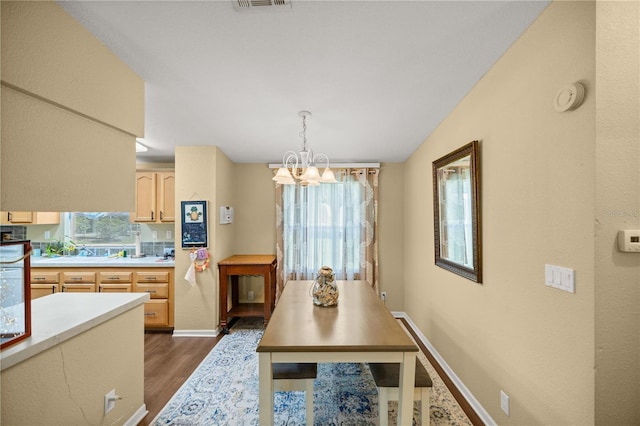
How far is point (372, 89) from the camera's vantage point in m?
2.03

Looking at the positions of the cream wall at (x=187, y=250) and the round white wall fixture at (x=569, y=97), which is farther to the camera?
the cream wall at (x=187, y=250)

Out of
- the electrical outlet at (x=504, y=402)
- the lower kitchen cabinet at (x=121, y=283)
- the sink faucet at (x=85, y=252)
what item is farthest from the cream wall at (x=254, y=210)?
the electrical outlet at (x=504, y=402)

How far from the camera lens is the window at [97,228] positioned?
165 inches

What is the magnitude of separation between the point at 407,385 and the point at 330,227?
9.64 ft

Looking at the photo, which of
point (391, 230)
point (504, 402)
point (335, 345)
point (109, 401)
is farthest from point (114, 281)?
point (504, 402)

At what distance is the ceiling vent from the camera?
4.02ft

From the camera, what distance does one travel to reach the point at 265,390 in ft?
4.83

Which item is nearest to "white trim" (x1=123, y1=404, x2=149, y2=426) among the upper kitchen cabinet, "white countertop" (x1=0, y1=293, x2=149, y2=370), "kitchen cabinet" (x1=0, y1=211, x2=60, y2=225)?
"white countertop" (x1=0, y1=293, x2=149, y2=370)

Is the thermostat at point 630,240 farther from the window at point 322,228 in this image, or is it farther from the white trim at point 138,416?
the window at point 322,228

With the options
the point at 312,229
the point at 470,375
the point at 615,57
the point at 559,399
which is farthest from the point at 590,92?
the point at 312,229

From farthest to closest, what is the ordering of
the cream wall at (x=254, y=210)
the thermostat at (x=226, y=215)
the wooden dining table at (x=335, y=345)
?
the cream wall at (x=254, y=210) < the thermostat at (x=226, y=215) < the wooden dining table at (x=335, y=345)

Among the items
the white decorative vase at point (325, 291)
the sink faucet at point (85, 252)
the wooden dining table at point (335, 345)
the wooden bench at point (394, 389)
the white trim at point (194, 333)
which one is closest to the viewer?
the wooden dining table at point (335, 345)

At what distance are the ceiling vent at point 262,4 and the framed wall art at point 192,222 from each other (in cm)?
262

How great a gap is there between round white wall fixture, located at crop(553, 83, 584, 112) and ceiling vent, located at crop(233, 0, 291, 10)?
1.30 metres
